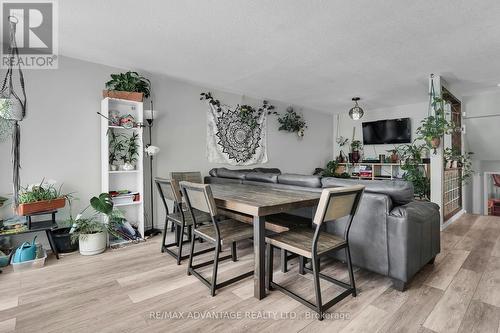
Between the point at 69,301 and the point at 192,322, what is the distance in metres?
0.98

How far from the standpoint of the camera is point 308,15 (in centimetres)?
214

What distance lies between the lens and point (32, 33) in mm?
2510

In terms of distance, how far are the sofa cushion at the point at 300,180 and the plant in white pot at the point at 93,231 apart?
77.3 inches

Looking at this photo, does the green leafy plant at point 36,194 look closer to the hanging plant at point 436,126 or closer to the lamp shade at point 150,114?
the lamp shade at point 150,114

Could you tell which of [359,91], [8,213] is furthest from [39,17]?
[359,91]

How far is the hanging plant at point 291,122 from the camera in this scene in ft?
17.8

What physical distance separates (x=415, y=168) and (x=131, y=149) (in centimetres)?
492

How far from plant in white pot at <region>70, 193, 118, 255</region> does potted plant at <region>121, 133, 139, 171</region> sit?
636mm

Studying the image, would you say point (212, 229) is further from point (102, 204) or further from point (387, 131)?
point (387, 131)

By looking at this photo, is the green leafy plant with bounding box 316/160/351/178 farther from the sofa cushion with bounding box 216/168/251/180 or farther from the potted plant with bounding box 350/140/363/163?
the sofa cushion with bounding box 216/168/251/180

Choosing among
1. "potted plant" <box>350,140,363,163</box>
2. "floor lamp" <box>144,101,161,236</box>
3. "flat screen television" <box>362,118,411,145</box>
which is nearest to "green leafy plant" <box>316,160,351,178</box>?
"potted plant" <box>350,140,363,163</box>

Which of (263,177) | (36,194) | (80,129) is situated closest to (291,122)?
Result: (263,177)

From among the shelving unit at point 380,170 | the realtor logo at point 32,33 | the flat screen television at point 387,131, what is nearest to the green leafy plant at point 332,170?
the shelving unit at point 380,170

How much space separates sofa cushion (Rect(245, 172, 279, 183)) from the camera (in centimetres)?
287
